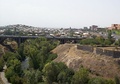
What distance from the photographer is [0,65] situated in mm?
60469

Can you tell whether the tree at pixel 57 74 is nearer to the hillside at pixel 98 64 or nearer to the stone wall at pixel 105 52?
the hillside at pixel 98 64

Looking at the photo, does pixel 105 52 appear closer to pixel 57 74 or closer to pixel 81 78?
pixel 57 74

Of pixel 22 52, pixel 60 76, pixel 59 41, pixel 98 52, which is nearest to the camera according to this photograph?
pixel 60 76

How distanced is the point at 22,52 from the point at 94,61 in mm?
41259

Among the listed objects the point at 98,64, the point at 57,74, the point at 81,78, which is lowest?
the point at 57,74

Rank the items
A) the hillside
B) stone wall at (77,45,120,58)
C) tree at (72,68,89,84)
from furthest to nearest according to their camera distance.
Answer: stone wall at (77,45,120,58), the hillside, tree at (72,68,89,84)

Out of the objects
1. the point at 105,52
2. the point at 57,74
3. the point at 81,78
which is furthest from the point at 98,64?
the point at 81,78

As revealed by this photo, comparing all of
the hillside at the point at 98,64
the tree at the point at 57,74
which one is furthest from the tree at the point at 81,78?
the hillside at the point at 98,64

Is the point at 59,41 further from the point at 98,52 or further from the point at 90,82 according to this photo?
the point at 90,82

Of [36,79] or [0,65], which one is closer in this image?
[36,79]

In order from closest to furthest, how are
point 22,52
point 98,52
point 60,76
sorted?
point 60,76 < point 98,52 < point 22,52

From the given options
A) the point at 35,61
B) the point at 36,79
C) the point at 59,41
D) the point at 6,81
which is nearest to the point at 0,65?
the point at 35,61

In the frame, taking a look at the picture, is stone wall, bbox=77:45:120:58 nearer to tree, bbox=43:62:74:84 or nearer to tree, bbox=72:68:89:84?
tree, bbox=43:62:74:84

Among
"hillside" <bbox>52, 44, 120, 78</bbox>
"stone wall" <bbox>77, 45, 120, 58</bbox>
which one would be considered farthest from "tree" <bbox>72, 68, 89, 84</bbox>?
"stone wall" <bbox>77, 45, 120, 58</bbox>
